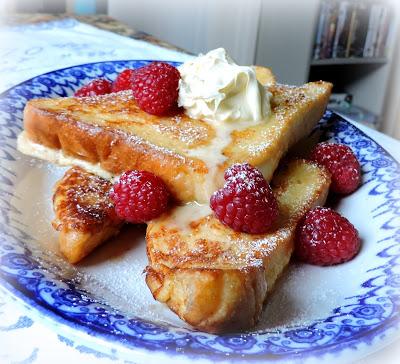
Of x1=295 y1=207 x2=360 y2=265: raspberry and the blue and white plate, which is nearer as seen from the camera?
the blue and white plate

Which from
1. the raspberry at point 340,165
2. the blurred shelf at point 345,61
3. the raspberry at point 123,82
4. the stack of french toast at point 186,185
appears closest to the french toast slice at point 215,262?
the stack of french toast at point 186,185

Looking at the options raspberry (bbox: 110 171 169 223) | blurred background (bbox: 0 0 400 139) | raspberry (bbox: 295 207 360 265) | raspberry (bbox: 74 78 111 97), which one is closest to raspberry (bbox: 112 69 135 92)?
raspberry (bbox: 74 78 111 97)

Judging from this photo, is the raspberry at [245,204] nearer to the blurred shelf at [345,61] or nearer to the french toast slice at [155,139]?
the french toast slice at [155,139]

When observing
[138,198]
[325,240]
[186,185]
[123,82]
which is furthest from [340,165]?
[123,82]

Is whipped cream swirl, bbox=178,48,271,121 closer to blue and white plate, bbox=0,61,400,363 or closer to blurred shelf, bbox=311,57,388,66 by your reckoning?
blue and white plate, bbox=0,61,400,363

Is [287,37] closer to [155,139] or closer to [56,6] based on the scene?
[56,6]

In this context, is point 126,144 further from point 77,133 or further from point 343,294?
point 343,294
